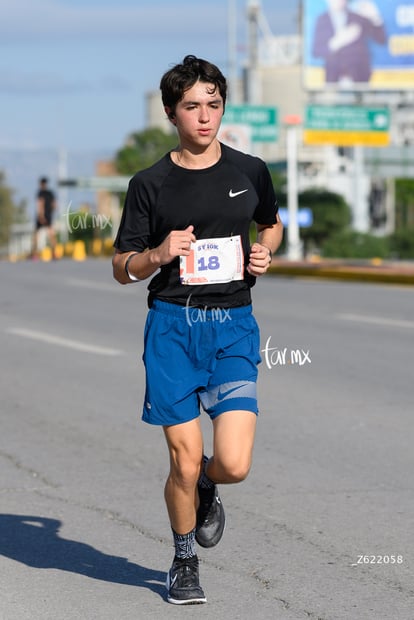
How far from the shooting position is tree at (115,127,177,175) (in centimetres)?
8912

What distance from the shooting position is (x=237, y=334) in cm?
520

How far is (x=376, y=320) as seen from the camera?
16828 mm

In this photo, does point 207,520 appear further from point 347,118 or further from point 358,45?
point 358,45

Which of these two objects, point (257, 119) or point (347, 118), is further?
point (347, 118)

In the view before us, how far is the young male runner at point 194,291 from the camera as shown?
5098mm

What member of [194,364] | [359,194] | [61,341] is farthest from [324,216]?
[194,364]

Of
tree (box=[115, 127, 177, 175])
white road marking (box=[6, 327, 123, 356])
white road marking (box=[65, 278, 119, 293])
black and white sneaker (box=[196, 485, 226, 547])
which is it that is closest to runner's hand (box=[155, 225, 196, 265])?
black and white sneaker (box=[196, 485, 226, 547])

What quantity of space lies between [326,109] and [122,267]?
32320 millimetres

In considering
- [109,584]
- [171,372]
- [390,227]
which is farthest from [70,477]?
[390,227]

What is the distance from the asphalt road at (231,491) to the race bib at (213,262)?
0.93 meters

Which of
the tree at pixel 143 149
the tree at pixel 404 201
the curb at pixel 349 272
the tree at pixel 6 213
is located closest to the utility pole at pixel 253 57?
the tree at pixel 143 149

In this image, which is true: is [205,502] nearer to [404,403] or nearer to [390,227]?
[404,403]

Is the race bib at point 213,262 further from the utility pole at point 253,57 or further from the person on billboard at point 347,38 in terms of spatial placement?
the utility pole at point 253,57

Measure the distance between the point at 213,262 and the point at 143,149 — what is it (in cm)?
8926
